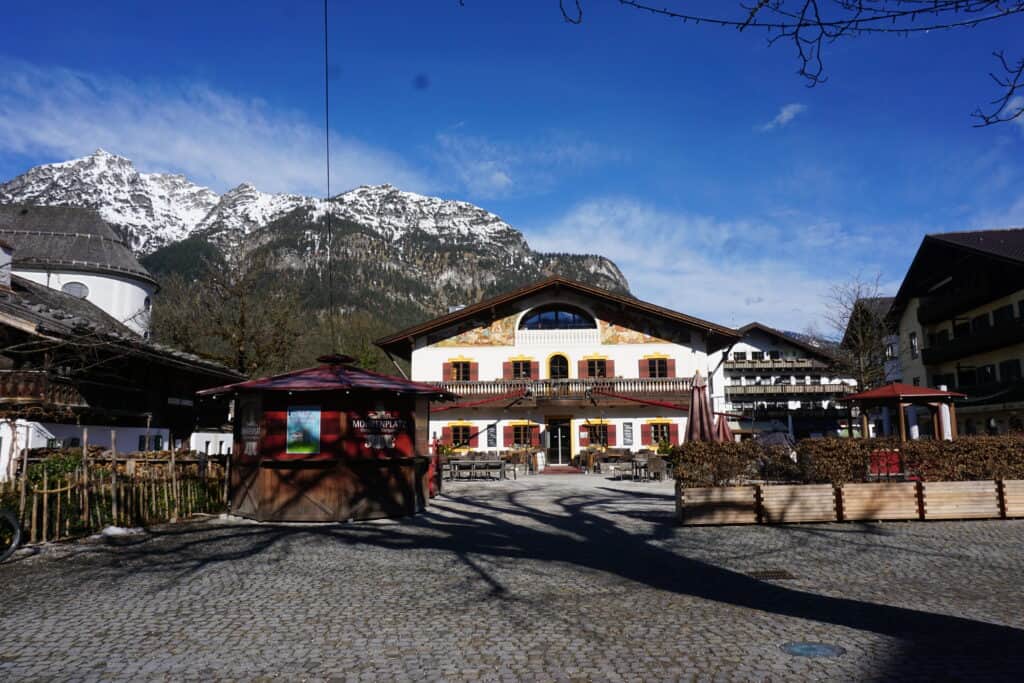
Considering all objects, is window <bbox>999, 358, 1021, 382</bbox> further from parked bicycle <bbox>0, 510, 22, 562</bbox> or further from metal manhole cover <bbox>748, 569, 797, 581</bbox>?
parked bicycle <bbox>0, 510, 22, 562</bbox>

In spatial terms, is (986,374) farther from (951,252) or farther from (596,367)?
(596,367)

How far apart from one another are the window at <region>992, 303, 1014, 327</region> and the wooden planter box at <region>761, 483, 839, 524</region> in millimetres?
28698

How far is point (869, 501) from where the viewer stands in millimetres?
11688

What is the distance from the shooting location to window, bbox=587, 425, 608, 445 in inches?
1277

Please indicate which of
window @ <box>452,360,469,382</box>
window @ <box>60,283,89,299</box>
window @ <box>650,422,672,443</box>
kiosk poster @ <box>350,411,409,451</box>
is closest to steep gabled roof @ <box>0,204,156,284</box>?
window @ <box>60,283,89,299</box>

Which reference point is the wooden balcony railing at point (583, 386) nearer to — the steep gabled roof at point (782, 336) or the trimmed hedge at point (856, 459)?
the trimmed hedge at point (856, 459)

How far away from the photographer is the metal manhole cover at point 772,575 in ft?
25.8

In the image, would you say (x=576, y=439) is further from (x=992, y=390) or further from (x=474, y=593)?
(x=474, y=593)

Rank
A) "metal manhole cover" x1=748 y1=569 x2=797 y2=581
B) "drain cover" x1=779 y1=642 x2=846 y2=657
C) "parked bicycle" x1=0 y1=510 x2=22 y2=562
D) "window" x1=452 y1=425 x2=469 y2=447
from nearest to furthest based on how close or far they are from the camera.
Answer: "drain cover" x1=779 y1=642 x2=846 y2=657, "metal manhole cover" x1=748 y1=569 x2=797 y2=581, "parked bicycle" x1=0 y1=510 x2=22 y2=562, "window" x1=452 y1=425 x2=469 y2=447

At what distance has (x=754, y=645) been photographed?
538cm

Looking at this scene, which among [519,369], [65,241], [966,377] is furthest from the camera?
[966,377]

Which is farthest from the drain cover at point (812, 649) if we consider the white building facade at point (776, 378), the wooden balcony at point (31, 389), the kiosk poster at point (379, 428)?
the white building facade at point (776, 378)

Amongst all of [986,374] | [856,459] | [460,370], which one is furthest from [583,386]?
[986,374]

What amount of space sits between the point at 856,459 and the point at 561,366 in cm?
2232
